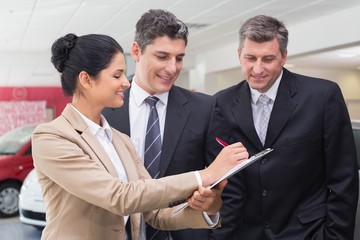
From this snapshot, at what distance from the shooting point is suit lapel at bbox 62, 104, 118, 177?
1423mm

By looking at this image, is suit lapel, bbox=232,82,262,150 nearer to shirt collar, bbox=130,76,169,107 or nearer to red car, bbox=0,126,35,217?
shirt collar, bbox=130,76,169,107

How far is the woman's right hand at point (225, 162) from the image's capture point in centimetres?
130

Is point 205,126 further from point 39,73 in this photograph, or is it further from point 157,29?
point 39,73

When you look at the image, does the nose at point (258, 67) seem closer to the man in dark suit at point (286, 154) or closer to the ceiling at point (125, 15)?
the man in dark suit at point (286, 154)

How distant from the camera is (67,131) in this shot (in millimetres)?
1383

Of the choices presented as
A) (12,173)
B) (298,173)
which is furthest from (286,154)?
(12,173)

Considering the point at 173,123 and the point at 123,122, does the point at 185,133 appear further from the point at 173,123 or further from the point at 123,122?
the point at 123,122

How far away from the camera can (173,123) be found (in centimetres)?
181

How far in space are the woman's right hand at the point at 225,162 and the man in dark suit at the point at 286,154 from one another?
456mm

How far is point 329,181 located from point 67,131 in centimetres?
95

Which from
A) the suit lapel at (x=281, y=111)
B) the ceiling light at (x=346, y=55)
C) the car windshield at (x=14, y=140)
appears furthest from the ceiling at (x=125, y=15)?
the suit lapel at (x=281, y=111)

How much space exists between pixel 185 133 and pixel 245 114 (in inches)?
9.6

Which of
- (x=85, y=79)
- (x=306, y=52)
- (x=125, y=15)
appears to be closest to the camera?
(x=85, y=79)

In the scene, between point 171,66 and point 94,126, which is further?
point 171,66
